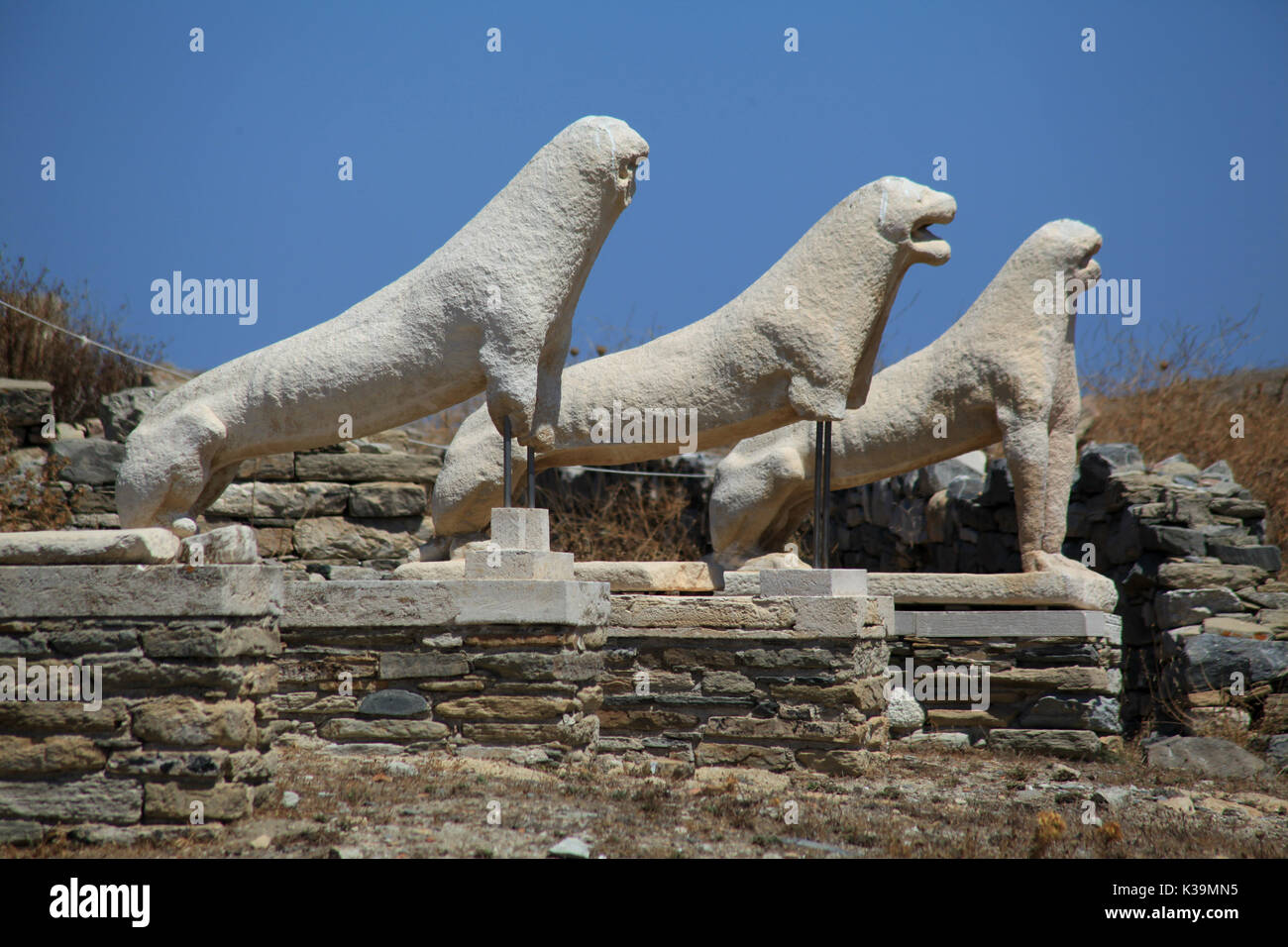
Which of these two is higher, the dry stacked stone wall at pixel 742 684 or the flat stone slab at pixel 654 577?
the flat stone slab at pixel 654 577

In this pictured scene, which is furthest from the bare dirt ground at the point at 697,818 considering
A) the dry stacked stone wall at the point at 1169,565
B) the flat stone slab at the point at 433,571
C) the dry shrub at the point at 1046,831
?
the dry stacked stone wall at the point at 1169,565

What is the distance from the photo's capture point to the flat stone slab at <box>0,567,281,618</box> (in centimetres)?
382

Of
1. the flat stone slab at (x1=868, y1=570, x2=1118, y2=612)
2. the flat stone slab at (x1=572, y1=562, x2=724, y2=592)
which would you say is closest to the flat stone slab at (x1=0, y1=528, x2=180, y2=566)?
the flat stone slab at (x1=572, y1=562, x2=724, y2=592)

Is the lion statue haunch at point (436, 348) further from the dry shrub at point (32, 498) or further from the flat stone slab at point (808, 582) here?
the dry shrub at point (32, 498)

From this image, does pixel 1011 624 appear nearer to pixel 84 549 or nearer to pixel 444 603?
pixel 444 603

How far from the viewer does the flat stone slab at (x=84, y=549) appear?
3.84m

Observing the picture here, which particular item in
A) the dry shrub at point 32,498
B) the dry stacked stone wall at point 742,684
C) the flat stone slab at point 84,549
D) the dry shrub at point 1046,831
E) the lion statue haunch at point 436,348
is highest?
the lion statue haunch at point 436,348

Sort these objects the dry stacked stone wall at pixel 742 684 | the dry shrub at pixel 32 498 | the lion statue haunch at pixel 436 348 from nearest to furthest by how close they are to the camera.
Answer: the lion statue haunch at pixel 436 348 → the dry stacked stone wall at pixel 742 684 → the dry shrub at pixel 32 498

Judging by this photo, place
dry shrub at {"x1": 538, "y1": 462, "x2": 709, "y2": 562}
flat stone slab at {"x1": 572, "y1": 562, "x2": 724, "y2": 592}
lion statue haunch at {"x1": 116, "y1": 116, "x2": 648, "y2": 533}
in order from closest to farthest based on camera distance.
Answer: lion statue haunch at {"x1": 116, "y1": 116, "x2": 648, "y2": 533} → flat stone slab at {"x1": 572, "y1": 562, "x2": 724, "y2": 592} → dry shrub at {"x1": 538, "y1": 462, "x2": 709, "y2": 562}

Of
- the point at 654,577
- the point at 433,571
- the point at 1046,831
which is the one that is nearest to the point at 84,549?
the point at 433,571

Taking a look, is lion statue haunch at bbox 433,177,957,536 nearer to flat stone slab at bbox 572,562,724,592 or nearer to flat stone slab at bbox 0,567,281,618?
flat stone slab at bbox 572,562,724,592

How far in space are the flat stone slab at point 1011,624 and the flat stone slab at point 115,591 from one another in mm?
4463

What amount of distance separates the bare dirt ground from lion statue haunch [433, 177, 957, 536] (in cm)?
172
